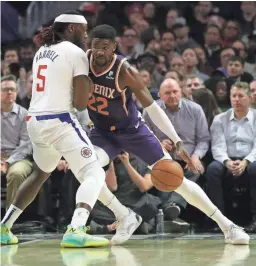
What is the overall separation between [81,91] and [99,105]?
379 millimetres

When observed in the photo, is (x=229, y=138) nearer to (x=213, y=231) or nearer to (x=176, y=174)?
(x=213, y=231)

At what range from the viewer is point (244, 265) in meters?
4.34

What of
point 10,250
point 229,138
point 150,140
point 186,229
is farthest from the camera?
point 229,138

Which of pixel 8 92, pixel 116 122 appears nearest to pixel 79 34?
pixel 116 122

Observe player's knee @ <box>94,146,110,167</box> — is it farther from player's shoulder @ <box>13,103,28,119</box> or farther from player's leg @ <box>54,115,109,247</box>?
player's shoulder @ <box>13,103,28,119</box>

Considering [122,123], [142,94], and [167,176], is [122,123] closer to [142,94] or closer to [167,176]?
[142,94]

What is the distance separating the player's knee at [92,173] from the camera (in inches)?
211

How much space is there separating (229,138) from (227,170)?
40 cm

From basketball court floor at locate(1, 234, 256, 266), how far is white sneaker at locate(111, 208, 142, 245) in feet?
0.27

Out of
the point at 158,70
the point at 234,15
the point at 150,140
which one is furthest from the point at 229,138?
the point at 234,15

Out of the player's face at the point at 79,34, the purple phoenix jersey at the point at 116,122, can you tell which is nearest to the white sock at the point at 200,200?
the purple phoenix jersey at the point at 116,122

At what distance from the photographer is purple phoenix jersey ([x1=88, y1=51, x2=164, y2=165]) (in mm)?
5645

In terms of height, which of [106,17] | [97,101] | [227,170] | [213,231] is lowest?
[213,231]

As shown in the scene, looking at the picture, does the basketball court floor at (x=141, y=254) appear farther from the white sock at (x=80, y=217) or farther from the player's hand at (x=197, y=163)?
the player's hand at (x=197, y=163)
